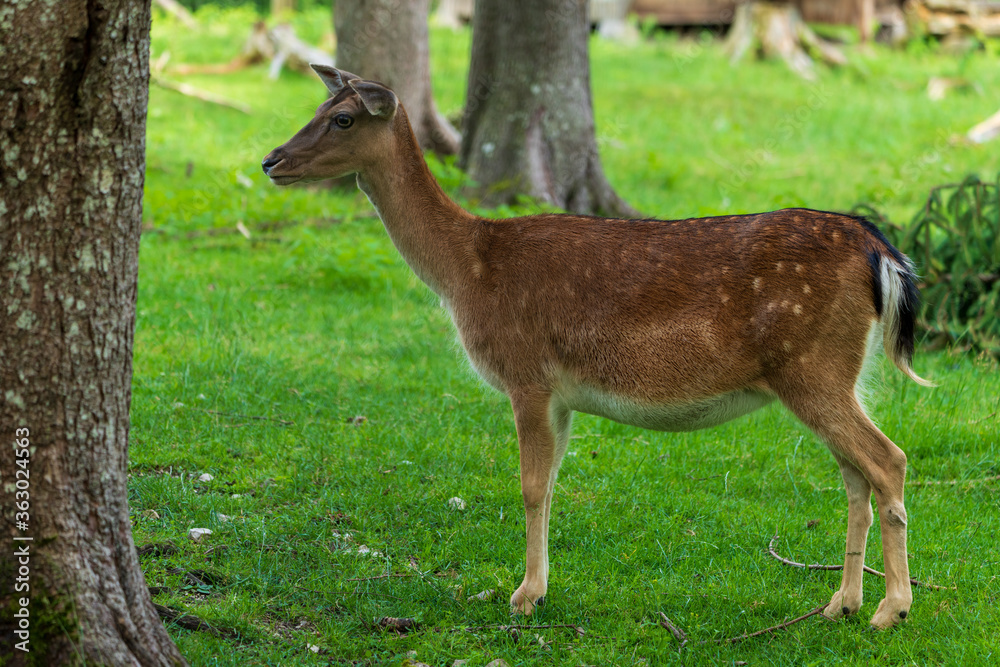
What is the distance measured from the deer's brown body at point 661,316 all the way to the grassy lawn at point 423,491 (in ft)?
1.27

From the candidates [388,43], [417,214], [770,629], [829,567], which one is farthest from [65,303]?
[388,43]

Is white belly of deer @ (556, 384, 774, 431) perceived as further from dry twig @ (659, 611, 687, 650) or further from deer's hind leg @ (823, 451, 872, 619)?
dry twig @ (659, 611, 687, 650)

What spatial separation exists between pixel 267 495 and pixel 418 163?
1.89 metres

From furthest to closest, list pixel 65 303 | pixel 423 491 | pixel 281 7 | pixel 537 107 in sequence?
pixel 281 7 < pixel 537 107 < pixel 423 491 < pixel 65 303

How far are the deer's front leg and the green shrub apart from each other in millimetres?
4490

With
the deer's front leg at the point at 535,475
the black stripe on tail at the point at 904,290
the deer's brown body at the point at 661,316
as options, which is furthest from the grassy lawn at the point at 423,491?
the black stripe on tail at the point at 904,290

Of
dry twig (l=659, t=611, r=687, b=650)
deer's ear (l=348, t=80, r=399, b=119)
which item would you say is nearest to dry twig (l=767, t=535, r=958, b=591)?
dry twig (l=659, t=611, r=687, b=650)

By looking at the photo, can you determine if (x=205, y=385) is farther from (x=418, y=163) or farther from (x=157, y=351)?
(x=418, y=163)

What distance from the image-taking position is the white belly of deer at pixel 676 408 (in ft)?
14.1

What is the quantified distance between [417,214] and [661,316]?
51.8 inches

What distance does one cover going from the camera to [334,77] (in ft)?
16.2

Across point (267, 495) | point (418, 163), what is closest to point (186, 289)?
point (267, 495)

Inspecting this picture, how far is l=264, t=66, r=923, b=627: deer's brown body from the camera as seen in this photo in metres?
4.18

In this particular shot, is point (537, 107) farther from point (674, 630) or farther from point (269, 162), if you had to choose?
point (674, 630)
